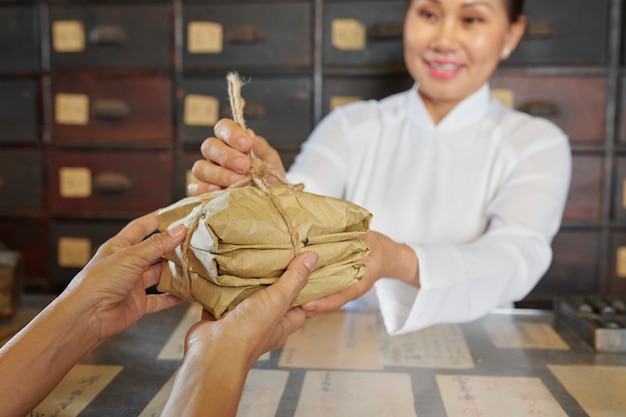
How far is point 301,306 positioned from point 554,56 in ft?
4.75

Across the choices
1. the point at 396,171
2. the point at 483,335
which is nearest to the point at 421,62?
the point at 396,171

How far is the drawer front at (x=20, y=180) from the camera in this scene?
2.07 metres

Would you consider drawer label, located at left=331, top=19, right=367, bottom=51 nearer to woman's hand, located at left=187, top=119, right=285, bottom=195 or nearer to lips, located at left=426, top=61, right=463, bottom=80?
lips, located at left=426, top=61, right=463, bottom=80

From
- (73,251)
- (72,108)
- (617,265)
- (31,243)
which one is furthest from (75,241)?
(617,265)

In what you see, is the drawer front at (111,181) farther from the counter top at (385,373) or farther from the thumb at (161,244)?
the thumb at (161,244)

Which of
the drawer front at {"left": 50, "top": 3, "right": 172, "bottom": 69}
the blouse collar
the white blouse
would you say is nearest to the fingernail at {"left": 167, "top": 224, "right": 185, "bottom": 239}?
the white blouse

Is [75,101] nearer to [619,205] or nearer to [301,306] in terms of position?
[301,306]

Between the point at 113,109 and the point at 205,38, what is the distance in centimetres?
39

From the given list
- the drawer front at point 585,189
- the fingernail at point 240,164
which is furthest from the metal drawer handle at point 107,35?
the drawer front at point 585,189

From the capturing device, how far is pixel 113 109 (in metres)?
2.00

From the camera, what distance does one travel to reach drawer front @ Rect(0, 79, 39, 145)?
2.04 metres

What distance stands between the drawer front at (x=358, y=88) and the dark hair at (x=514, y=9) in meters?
0.61

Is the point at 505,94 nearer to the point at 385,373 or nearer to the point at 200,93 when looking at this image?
the point at 200,93

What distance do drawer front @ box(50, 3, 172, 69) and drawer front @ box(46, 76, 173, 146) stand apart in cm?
6
